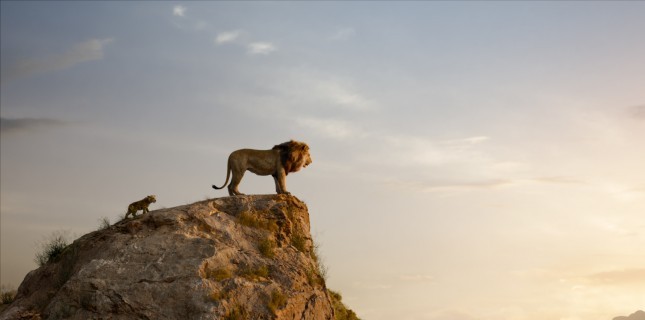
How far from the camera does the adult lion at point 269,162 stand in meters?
20.0

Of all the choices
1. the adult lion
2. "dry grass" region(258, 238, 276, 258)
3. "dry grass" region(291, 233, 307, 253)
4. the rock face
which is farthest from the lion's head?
"dry grass" region(258, 238, 276, 258)

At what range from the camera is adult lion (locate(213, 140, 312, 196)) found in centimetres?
2005

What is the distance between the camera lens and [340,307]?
2430 centimetres

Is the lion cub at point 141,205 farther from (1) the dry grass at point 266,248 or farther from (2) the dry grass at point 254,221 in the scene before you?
(1) the dry grass at point 266,248

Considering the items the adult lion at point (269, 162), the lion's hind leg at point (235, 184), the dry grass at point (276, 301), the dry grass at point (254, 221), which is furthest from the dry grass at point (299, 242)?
the dry grass at point (276, 301)

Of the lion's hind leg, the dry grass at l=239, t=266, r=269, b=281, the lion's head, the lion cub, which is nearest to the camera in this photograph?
the dry grass at l=239, t=266, r=269, b=281

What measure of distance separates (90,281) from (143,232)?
1.98m

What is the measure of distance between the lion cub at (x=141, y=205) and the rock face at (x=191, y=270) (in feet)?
2.95

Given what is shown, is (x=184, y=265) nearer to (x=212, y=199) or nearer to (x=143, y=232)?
(x=143, y=232)

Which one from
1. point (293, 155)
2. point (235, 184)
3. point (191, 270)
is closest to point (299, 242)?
point (235, 184)

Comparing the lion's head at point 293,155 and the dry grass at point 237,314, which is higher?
the lion's head at point 293,155

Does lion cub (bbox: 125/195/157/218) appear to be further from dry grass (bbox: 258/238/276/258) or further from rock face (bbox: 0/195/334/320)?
dry grass (bbox: 258/238/276/258)

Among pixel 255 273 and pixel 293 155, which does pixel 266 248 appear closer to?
pixel 255 273

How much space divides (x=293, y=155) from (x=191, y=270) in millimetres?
5592
